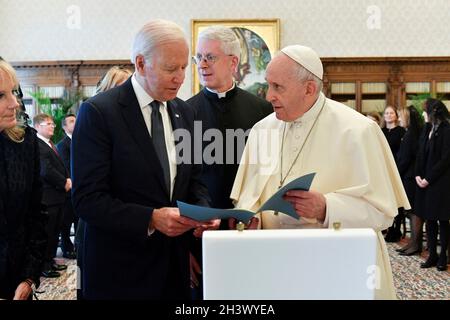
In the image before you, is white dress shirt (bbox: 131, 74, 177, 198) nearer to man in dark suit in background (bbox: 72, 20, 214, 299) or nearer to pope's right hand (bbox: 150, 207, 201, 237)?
man in dark suit in background (bbox: 72, 20, 214, 299)

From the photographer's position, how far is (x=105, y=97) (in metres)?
2.29

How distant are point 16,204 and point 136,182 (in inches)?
20.3

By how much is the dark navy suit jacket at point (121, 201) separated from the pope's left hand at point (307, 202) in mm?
498

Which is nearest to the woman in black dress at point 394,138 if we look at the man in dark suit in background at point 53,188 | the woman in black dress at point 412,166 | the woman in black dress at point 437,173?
the woman in black dress at point 412,166

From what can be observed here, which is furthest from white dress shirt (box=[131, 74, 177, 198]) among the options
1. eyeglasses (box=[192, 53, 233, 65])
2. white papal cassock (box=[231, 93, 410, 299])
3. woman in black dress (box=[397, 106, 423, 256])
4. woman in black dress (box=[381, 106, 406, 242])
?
woman in black dress (box=[381, 106, 406, 242])

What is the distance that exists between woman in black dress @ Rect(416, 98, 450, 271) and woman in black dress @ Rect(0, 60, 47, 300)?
5669mm

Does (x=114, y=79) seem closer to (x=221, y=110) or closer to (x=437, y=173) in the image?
(x=221, y=110)

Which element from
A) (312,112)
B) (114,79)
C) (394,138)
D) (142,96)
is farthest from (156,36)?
(394,138)

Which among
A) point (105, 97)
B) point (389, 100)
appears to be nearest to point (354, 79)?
point (389, 100)

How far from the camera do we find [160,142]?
232 cm

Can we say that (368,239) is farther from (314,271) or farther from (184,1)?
(184,1)

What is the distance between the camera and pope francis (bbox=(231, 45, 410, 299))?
2.37 meters

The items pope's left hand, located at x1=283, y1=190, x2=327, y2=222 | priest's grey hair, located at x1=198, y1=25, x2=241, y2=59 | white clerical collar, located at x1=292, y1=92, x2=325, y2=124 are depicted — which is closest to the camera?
pope's left hand, located at x1=283, y1=190, x2=327, y2=222

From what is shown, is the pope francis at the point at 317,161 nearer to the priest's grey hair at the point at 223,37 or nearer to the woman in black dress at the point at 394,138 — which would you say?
the priest's grey hair at the point at 223,37
